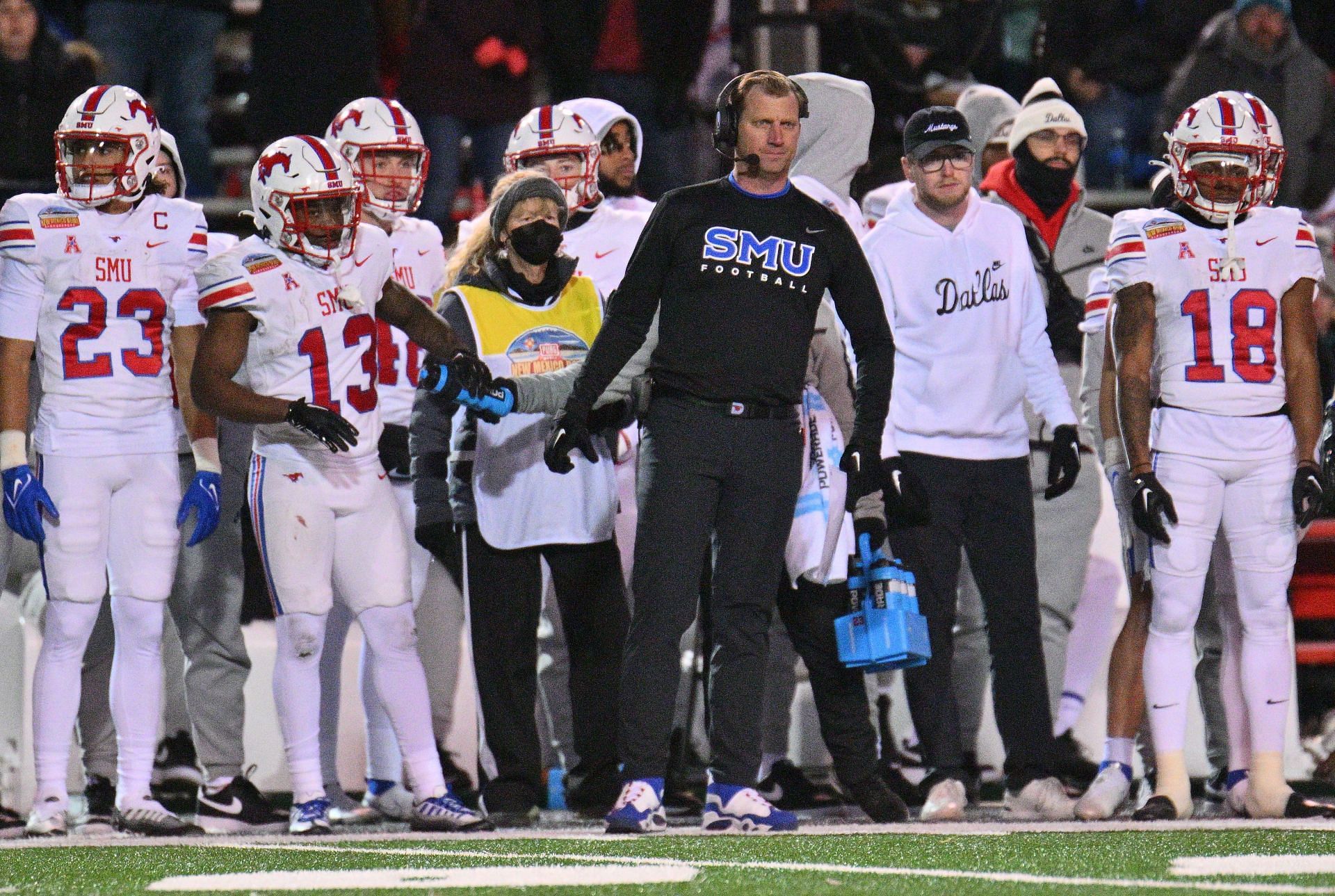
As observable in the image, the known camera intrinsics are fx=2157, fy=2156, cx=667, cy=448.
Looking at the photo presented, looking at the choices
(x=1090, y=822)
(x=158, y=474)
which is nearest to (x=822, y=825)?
(x=1090, y=822)

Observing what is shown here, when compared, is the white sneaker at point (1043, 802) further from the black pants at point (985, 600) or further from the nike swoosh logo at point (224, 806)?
the nike swoosh logo at point (224, 806)

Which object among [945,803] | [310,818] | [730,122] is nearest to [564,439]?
[730,122]

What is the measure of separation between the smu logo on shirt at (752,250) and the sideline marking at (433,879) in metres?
1.64

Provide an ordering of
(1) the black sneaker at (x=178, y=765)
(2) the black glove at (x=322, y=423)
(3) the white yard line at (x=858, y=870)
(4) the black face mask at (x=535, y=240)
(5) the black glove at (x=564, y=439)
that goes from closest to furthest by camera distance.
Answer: (3) the white yard line at (x=858, y=870) < (5) the black glove at (x=564, y=439) < (2) the black glove at (x=322, y=423) < (4) the black face mask at (x=535, y=240) < (1) the black sneaker at (x=178, y=765)

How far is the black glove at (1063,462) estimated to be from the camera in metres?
5.99

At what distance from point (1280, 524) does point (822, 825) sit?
4.90 feet

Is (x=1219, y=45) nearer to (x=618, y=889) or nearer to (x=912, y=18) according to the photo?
(x=912, y=18)

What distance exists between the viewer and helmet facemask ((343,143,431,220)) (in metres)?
6.61

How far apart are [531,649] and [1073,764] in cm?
193

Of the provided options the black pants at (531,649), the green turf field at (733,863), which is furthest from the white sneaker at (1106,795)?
the black pants at (531,649)

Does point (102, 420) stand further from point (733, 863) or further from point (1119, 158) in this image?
point (1119, 158)

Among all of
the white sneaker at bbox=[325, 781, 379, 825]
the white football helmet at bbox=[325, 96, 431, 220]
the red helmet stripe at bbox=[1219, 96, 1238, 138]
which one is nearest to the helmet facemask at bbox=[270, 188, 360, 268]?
the white football helmet at bbox=[325, 96, 431, 220]

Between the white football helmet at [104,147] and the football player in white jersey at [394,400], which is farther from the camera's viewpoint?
the football player in white jersey at [394,400]

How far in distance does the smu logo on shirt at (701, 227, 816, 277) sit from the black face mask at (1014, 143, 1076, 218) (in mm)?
1676
